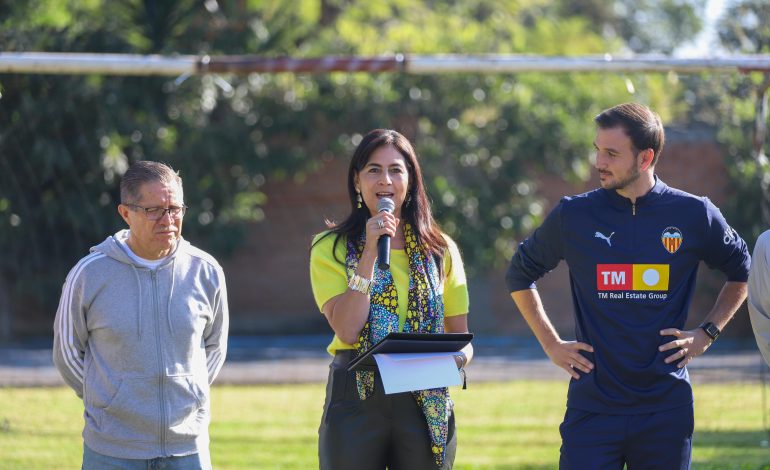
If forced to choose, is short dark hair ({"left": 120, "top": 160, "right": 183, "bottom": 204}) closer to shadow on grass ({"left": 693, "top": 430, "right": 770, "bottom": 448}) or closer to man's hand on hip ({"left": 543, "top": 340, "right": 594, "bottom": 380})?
man's hand on hip ({"left": 543, "top": 340, "right": 594, "bottom": 380})

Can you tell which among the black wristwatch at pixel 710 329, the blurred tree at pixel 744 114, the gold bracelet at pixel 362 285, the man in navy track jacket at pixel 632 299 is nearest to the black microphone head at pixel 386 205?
the gold bracelet at pixel 362 285

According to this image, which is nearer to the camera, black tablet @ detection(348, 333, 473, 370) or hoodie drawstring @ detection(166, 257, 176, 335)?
black tablet @ detection(348, 333, 473, 370)

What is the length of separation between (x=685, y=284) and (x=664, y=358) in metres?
0.34

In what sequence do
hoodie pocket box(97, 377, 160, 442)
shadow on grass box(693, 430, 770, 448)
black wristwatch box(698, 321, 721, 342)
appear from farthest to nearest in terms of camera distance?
1. shadow on grass box(693, 430, 770, 448)
2. black wristwatch box(698, 321, 721, 342)
3. hoodie pocket box(97, 377, 160, 442)

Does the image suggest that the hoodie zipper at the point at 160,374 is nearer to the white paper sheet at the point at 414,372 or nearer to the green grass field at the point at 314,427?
the white paper sheet at the point at 414,372

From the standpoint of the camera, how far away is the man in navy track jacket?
4652 millimetres

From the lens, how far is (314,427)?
10359mm

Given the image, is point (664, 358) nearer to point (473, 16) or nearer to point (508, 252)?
point (508, 252)

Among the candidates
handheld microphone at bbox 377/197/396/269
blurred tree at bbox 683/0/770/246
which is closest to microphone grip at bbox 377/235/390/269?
handheld microphone at bbox 377/197/396/269

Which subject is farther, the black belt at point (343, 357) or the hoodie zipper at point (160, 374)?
the black belt at point (343, 357)

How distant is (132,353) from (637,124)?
2284 millimetres

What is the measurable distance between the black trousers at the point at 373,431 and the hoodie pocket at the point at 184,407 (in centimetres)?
53

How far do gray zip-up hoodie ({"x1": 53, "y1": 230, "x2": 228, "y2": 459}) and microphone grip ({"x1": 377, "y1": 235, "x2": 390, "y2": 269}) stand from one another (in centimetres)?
80

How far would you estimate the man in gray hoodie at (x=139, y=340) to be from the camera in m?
4.48
